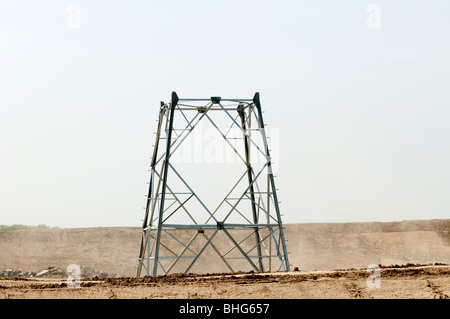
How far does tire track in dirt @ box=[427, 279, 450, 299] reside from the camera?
1188 cm

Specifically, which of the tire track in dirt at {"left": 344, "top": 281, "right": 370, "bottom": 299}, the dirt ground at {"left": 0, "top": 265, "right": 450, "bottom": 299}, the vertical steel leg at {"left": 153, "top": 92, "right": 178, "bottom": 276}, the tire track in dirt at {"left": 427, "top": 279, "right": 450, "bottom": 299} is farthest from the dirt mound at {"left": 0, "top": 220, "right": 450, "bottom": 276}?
the tire track in dirt at {"left": 427, "top": 279, "right": 450, "bottom": 299}

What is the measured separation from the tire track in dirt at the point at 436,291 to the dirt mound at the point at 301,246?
26332 mm

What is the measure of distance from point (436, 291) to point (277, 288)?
10.7ft

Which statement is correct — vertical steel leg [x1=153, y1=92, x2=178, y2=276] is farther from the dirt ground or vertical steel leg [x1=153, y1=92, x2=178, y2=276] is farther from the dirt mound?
the dirt mound

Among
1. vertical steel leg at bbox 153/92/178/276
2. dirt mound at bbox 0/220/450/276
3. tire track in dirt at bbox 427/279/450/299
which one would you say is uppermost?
vertical steel leg at bbox 153/92/178/276

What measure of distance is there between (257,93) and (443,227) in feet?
93.2

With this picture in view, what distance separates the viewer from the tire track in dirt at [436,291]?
39.0 ft

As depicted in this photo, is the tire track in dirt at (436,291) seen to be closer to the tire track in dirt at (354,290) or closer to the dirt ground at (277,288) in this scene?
the dirt ground at (277,288)

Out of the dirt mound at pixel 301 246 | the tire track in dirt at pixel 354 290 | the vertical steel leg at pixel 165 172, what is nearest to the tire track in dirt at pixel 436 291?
the tire track in dirt at pixel 354 290

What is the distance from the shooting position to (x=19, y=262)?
132 feet

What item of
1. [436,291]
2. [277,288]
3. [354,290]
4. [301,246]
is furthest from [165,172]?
[301,246]
